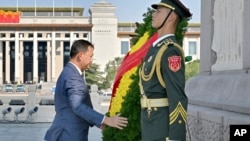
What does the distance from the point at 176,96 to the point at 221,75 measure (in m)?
2.42

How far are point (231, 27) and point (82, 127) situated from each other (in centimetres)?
209

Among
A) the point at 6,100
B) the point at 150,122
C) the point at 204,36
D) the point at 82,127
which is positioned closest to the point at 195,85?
the point at 204,36

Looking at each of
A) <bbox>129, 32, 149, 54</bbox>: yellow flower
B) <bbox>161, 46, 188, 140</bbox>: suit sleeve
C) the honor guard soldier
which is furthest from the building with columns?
<bbox>161, 46, 188, 140</bbox>: suit sleeve

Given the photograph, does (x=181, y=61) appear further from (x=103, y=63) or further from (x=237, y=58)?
(x=103, y=63)

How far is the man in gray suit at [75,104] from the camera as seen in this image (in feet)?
9.11

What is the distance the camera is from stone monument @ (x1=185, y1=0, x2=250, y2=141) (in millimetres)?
3797

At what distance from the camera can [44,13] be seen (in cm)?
7356

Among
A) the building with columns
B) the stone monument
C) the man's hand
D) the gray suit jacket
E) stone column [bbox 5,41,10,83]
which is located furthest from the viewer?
stone column [bbox 5,41,10,83]

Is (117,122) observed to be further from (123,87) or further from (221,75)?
(221,75)

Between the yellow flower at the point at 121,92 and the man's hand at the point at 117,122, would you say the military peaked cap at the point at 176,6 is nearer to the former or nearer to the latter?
the yellow flower at the point at 121,92

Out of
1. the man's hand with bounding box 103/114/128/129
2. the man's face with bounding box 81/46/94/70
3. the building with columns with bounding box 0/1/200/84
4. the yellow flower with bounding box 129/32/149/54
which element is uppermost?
the building with columns with bounding box 0/1/200/84

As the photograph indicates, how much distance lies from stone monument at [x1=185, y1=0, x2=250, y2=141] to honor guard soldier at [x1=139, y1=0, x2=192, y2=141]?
111cm

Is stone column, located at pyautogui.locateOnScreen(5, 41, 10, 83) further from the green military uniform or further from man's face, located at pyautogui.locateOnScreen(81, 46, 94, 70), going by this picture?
the green military uniform

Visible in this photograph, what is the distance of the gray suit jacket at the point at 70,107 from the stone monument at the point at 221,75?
1.11 metres
